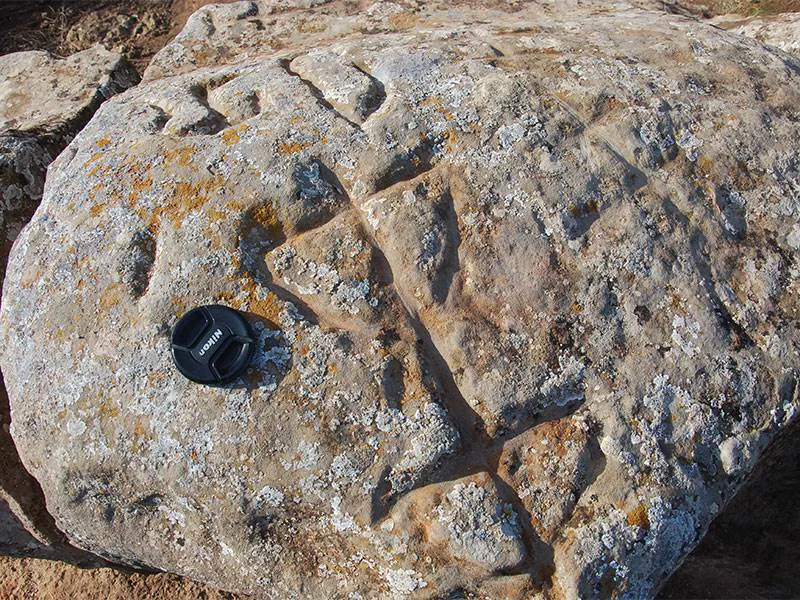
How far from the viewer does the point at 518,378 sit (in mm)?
2580

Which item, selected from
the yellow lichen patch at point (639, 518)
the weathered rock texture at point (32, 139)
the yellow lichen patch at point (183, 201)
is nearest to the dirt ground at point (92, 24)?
the weathered rock texture at point (32, 139)

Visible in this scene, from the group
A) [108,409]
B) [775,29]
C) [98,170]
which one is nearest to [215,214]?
[98,170]

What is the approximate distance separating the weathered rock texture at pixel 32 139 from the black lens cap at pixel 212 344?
52.1 inches

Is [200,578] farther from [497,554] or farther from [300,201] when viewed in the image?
[300,201]

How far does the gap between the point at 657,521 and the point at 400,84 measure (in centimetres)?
198

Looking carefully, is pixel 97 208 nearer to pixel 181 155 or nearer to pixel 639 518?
pixel 181 155

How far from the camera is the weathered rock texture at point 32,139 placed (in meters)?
3.30

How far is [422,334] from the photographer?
8.63 feet

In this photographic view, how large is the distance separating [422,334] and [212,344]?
734mm

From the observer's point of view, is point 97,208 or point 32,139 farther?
point 32,139

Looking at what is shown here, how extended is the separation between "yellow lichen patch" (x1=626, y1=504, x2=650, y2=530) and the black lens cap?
1.42 metres

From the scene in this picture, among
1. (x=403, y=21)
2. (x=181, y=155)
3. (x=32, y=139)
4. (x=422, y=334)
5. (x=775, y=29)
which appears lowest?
(x=422, y=334)

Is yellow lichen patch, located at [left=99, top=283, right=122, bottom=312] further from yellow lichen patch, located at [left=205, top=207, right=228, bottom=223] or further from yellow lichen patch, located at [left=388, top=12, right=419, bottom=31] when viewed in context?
yellow lichen patch, located at [left=388, top=12, right=419, bottom=31]

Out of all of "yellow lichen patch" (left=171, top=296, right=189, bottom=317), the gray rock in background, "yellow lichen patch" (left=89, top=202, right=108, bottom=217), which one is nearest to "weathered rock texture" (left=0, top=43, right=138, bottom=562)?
"yellow lichen patch" (left=89, top=202, right=108, bottom=217)
